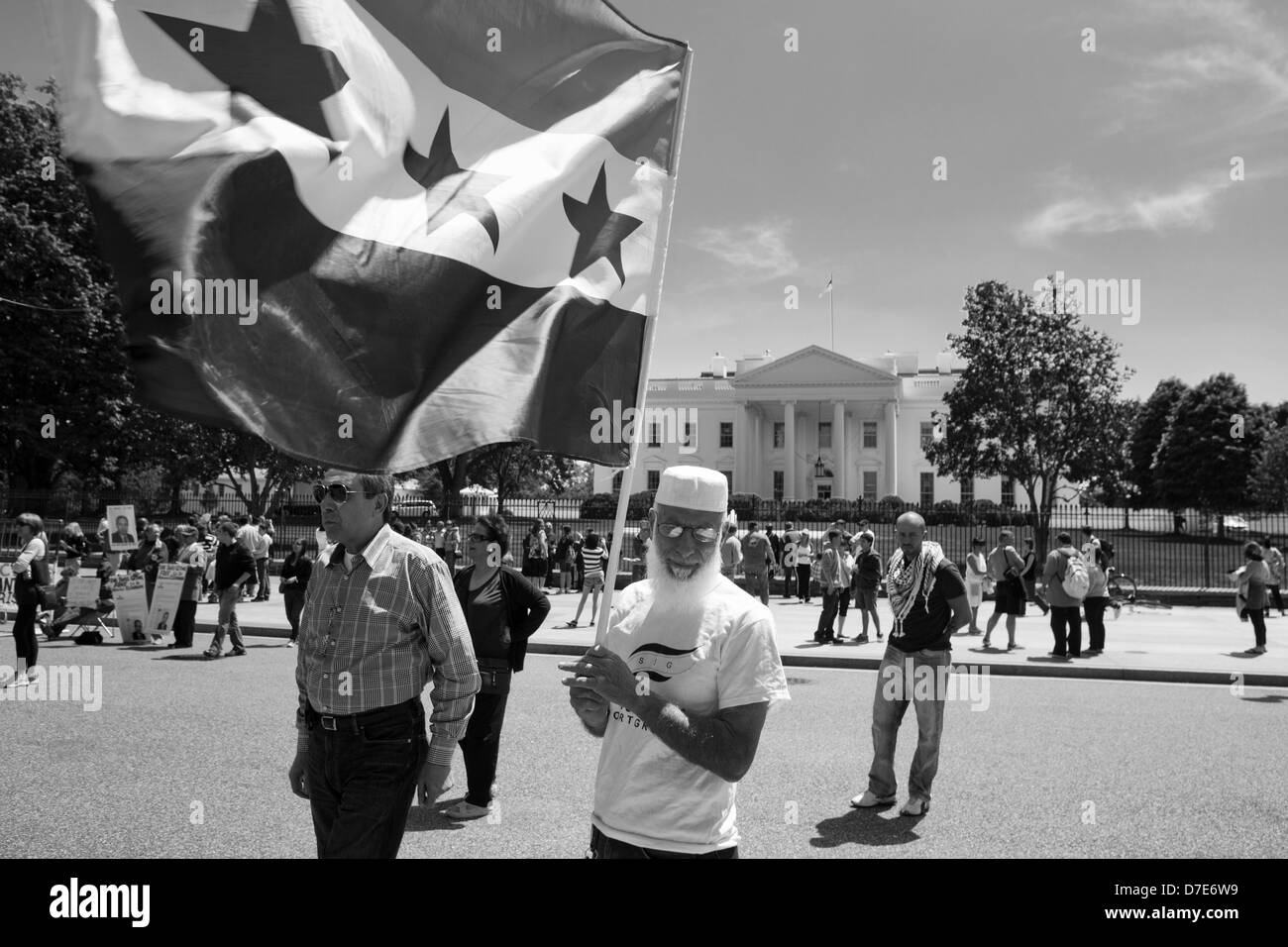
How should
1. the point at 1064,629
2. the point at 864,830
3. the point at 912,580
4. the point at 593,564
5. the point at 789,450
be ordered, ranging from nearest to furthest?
1. the point at 864,830
2. the point at 912,580
3. the point at 1064,629
4. the point at 593,564
5. the point at 789,450

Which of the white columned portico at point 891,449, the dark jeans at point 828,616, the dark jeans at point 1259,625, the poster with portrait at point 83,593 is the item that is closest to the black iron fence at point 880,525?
the dark jeans at point 828,616

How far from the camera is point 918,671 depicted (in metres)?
6.02

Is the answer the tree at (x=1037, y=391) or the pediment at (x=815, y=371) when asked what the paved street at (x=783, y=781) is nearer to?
the tree at (x=1037, y=391)

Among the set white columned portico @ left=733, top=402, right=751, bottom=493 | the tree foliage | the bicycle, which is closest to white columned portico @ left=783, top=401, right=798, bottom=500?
white columned portico @ left=733, top=402, right=751, bottom=493

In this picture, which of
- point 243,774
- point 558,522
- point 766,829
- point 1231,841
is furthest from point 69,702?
point 558,522

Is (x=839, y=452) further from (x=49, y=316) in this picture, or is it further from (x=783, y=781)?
(x=783, y=781)

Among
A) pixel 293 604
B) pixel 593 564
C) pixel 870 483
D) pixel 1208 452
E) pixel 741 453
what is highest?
pixel 741 453

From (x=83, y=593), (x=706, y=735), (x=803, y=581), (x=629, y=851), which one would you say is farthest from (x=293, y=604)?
(x=803, y=581)

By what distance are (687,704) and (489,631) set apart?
11.6ft

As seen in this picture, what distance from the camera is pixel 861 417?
248ft

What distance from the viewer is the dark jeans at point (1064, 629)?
497 inches

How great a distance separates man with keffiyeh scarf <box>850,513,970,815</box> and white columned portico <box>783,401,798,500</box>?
64.9 metres

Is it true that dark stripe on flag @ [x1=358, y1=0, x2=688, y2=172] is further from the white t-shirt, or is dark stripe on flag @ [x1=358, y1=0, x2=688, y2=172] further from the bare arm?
the bare arm

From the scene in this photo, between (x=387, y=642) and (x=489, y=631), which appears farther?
(x=489, y=631)
